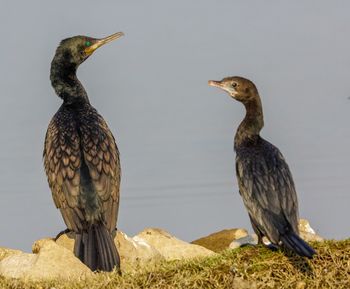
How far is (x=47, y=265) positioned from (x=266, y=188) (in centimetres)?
276

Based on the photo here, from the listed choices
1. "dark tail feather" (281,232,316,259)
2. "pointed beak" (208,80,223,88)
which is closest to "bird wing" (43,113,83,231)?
"pointed beak" (208,80,223,88)

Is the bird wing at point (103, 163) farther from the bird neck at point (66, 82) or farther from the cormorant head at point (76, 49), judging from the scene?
the cormorant head at point (76, 49)

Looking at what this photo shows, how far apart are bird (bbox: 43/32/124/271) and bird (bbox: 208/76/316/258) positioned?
1.61 metres

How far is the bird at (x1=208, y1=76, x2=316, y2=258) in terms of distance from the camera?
870 cm

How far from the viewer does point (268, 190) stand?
9.20 metres

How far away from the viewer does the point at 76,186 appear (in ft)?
33.8

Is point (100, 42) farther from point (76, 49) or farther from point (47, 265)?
point (47, 265)

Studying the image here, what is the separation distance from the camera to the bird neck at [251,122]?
10531 mm

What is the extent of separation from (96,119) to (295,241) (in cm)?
377

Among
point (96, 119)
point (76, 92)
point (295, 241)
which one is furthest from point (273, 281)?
point (76, 92)

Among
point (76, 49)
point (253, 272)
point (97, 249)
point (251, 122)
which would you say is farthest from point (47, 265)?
point (76, 49)

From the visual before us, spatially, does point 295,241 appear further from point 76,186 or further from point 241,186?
point 76,186

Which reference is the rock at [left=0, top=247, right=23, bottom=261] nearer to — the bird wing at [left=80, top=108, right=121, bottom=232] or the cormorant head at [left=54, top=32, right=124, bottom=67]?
the bird wing at [left=80, top=108, right=121, bottom=232]

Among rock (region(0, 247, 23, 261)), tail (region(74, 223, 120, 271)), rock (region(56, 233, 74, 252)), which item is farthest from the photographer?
rock (region(0, 247, 23, 261))
